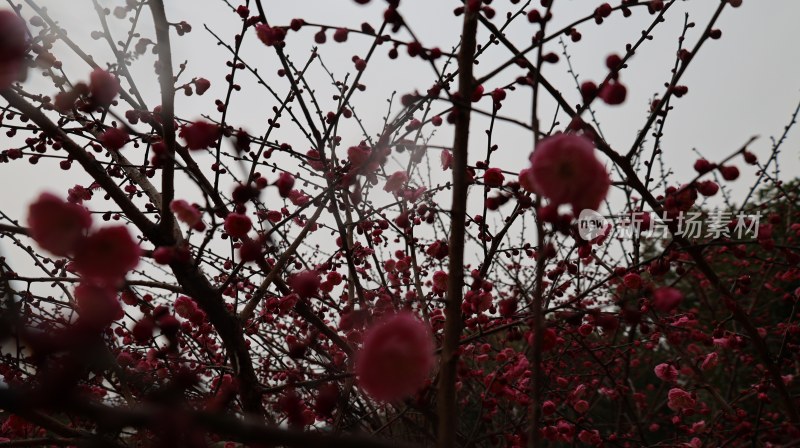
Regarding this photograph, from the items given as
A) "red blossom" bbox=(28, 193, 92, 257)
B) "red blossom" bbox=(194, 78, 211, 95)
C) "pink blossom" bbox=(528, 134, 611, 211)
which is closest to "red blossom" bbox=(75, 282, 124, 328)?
"red blossom" bbox=(28, 193, 92, 257)

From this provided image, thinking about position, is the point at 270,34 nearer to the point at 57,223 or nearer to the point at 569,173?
the point at 57,223

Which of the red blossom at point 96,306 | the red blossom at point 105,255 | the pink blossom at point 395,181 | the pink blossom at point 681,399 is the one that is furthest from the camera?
the pink blossom at point 681,399

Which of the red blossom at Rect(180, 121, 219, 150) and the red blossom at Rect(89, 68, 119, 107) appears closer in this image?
the red blossom at Rect(89, 68, 119, 107)

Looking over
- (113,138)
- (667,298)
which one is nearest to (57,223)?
(113,138)

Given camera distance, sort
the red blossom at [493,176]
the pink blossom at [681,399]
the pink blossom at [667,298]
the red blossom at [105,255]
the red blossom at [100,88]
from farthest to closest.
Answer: the pink blossom at [681,399] < the red blossom at [493,176] < the red blossom at [100,88] < the pink blossom at [667,298] < the red blossom at [105,255]

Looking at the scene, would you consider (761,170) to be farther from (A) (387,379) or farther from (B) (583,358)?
(A) (387,379)

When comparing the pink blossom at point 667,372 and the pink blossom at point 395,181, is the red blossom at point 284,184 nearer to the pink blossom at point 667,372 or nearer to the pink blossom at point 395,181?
the pink blossom at point 395,181

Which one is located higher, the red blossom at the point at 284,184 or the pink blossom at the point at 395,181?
the pink blossom at the point at 395,181

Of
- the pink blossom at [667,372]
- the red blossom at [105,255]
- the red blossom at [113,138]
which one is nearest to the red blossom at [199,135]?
the red blossom at [113,138]

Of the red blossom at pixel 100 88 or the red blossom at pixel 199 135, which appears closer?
the red blossom at pixel 100 88

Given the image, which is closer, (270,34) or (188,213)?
(188,213)

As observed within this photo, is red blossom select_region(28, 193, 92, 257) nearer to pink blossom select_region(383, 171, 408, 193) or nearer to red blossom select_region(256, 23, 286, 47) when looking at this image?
red blossom select_region(256, 23, 286, 47)

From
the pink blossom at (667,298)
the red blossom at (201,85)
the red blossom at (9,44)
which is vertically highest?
the red blossom at (201,85)

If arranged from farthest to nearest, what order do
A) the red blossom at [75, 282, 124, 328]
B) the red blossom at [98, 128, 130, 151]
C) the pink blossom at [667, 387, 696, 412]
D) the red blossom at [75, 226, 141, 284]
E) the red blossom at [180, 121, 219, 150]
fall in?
the pink blossom at [667, 387, 696, 412]
the red blossom at [98, 128, 130, 151]
the red blossom at [180, 121, 219, 150]
the red blossom at [75, 226, 141, 284]
the red blossom at [75, 282, 124, 328]
